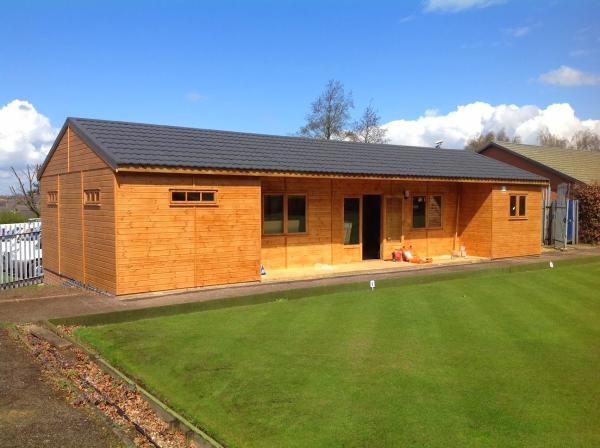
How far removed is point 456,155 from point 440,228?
11.6ft

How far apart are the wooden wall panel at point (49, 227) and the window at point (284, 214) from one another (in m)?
5.80

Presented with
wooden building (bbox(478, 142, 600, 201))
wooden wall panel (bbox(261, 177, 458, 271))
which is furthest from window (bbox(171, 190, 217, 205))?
wooden building (bbox(478, 142, 600, 201))

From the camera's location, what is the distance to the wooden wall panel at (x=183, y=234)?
11.2 meters

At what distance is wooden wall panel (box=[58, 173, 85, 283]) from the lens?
515 inches

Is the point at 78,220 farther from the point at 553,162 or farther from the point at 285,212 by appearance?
the point at 553,162

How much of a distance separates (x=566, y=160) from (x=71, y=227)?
29278mm

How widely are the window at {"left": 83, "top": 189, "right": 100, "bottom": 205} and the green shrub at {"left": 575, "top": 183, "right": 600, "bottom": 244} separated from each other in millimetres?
22439

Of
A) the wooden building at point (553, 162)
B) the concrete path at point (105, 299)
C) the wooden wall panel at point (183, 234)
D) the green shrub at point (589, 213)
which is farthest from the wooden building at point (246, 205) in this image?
the wooden building at point (553, 162)

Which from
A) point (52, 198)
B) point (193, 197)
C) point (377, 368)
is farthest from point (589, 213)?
point (52, 198)

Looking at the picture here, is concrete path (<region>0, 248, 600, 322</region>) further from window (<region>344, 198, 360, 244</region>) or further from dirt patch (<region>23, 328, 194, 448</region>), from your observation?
A: window (<region>344, 198, 360, 244</region>)

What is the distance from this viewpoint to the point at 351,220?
16.9m

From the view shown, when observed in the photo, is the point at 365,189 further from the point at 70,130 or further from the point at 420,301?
the point at 70,130

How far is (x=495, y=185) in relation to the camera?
18.6 m

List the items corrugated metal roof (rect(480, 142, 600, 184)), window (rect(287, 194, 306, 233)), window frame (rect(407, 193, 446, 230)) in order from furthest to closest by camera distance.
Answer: corrugated metal roof (rect(480, 142, 600, 184)), window frame (rect(407, 193, 446, 230)), window (rect(287, 194, 306, 233))
